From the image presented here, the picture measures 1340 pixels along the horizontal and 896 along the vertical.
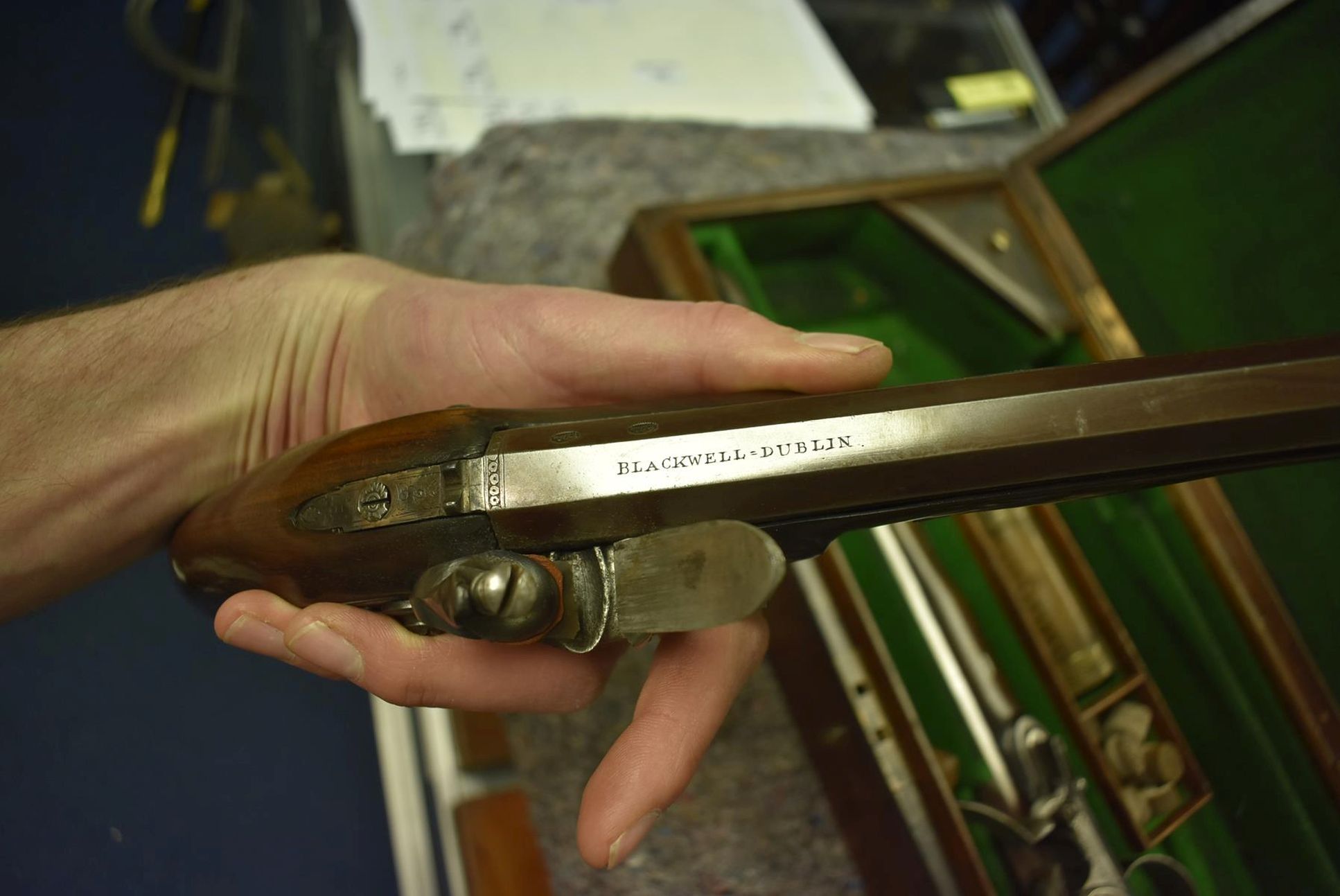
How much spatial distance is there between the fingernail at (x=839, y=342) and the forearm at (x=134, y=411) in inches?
30.9

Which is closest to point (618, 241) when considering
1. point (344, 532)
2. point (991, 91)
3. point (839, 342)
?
point (839, 342)

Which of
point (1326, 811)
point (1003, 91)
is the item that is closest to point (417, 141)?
point (1003, 91)

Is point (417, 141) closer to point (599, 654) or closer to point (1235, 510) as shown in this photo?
point (599, 654)

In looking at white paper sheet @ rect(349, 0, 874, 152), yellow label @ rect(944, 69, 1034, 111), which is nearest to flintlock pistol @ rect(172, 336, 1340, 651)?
white paper sheet @ rect(349, 0, 874, 152)

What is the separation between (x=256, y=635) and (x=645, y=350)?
1.99 ft

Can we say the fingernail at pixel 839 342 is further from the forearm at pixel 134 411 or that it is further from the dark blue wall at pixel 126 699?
the dark blue wall at pixel 126 699

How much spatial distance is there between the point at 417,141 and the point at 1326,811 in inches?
89.7

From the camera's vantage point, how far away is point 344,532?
2.81 feet

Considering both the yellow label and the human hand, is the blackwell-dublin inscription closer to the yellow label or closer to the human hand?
the human hand

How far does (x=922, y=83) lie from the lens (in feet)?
8.26

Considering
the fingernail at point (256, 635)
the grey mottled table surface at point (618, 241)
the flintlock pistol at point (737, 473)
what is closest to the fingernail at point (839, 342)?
the flintlock pistol at point (737, 473)

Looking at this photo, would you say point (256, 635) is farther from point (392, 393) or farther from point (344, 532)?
point (392, 393)

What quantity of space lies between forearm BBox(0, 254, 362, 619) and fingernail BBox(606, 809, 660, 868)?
0.82 meters

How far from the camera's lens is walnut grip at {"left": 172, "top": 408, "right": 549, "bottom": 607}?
0.81 metres
